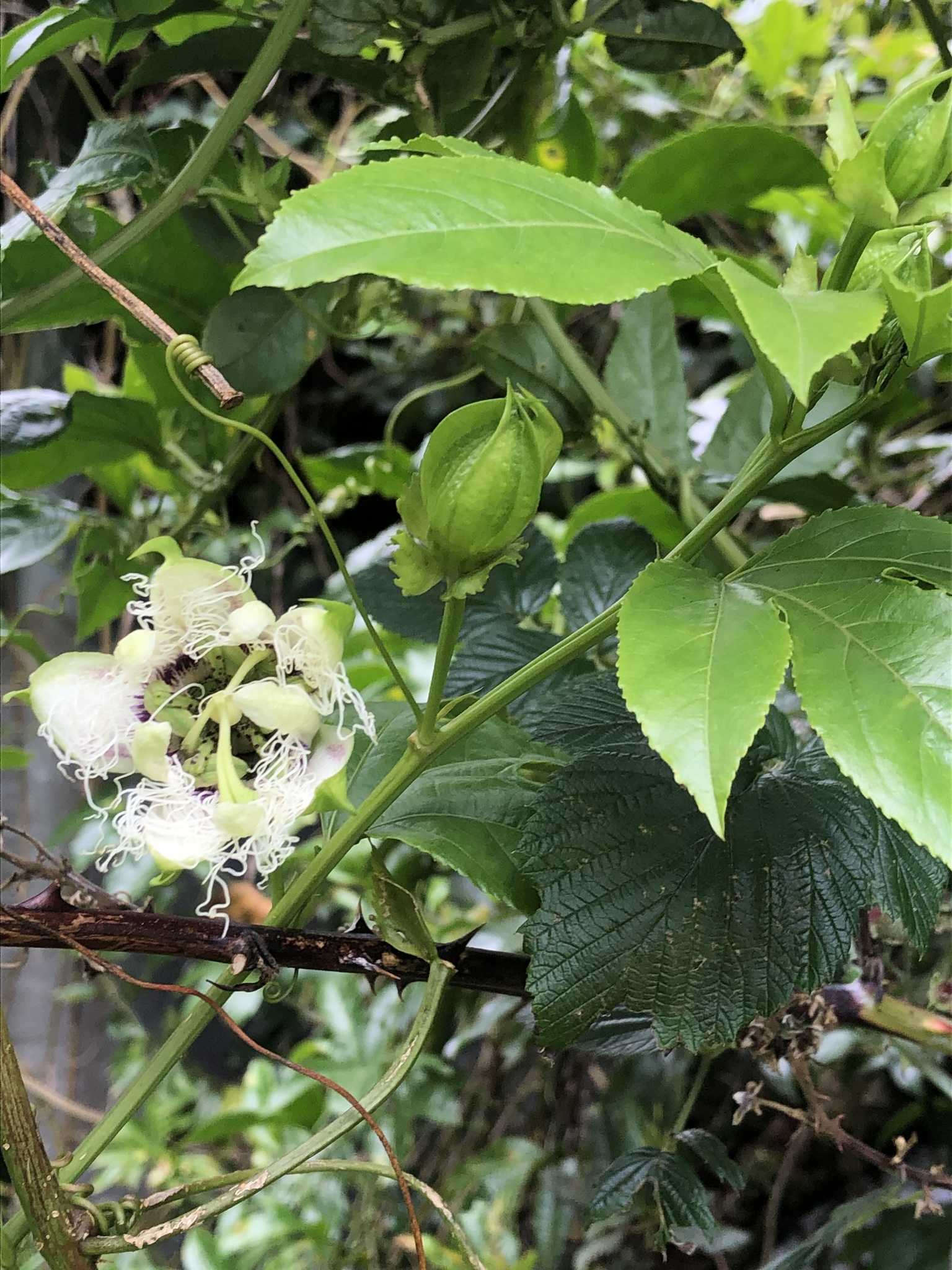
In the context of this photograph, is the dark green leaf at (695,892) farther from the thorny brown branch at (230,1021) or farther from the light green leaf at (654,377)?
the light green leaf at (654,377)

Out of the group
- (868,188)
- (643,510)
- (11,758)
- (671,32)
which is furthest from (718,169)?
(11,758)

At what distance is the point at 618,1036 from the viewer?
415 mm

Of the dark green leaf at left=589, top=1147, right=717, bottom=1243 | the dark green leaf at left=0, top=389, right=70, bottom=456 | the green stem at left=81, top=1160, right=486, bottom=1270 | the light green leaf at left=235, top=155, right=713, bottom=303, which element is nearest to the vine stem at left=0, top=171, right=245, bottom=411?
the light green leaf at left=235, top=155, right=713, bottom=303

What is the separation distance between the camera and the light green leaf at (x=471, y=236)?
0.21m

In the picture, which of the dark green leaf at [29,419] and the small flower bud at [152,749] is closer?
the small flower bud at [152,749]

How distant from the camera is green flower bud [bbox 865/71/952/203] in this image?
0.83ft

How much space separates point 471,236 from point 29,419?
0.35 m

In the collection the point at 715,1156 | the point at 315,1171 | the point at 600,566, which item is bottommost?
the point at 715,1156

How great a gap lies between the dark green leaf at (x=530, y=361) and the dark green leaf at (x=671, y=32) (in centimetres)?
17

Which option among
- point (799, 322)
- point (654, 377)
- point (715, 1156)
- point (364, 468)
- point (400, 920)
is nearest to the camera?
point (799, 322)

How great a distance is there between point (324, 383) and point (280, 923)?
1153mm

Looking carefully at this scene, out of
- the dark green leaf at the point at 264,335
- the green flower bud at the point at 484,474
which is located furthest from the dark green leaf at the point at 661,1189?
the dark green leaf at the point at 264,335

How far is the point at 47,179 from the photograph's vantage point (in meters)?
0.44

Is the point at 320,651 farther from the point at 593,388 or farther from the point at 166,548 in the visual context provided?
the point at 593,388
